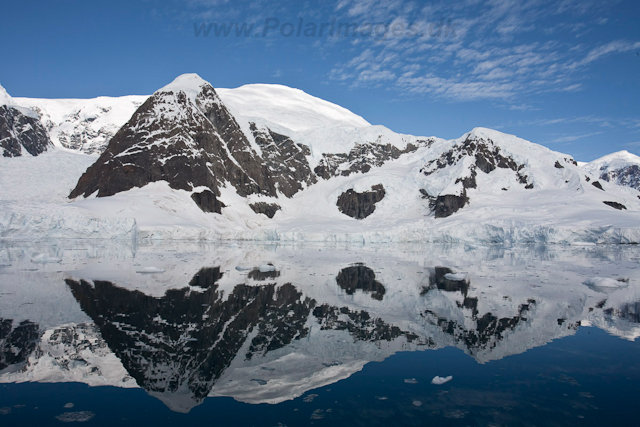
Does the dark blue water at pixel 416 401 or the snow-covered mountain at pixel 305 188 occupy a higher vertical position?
the snow-covered mountain at pixel 305 188

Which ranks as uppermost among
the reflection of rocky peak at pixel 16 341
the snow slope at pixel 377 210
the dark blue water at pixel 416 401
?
the snow slope at pixel 377 210

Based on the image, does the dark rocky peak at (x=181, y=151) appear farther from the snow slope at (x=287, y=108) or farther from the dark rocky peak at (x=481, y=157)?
the dark rocky peak at (x=481, y=157)

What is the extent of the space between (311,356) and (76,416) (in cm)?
361

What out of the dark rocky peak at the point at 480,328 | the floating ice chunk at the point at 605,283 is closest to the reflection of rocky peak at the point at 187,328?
the dark rocky peak at the point at 480,328

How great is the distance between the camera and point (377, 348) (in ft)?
24.5

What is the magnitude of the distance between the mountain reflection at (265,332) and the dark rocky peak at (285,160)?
82302 millimetres

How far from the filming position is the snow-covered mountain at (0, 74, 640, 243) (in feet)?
167

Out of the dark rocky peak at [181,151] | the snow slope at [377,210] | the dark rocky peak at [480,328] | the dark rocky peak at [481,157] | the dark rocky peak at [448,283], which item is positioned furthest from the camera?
the dark rocky peak at [481,157]

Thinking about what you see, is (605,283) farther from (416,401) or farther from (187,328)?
(187,328)

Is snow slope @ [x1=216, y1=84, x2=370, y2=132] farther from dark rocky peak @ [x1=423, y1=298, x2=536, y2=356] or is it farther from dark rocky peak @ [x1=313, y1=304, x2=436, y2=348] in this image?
dark rocky peak @ [x1=423, y1=298, x2=536, y2=356]

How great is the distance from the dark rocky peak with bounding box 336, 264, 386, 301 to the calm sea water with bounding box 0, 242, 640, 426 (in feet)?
1.41

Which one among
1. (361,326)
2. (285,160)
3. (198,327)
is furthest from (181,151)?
(361,326)

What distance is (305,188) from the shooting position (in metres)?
99.8

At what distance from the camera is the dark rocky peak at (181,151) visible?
209 ft
